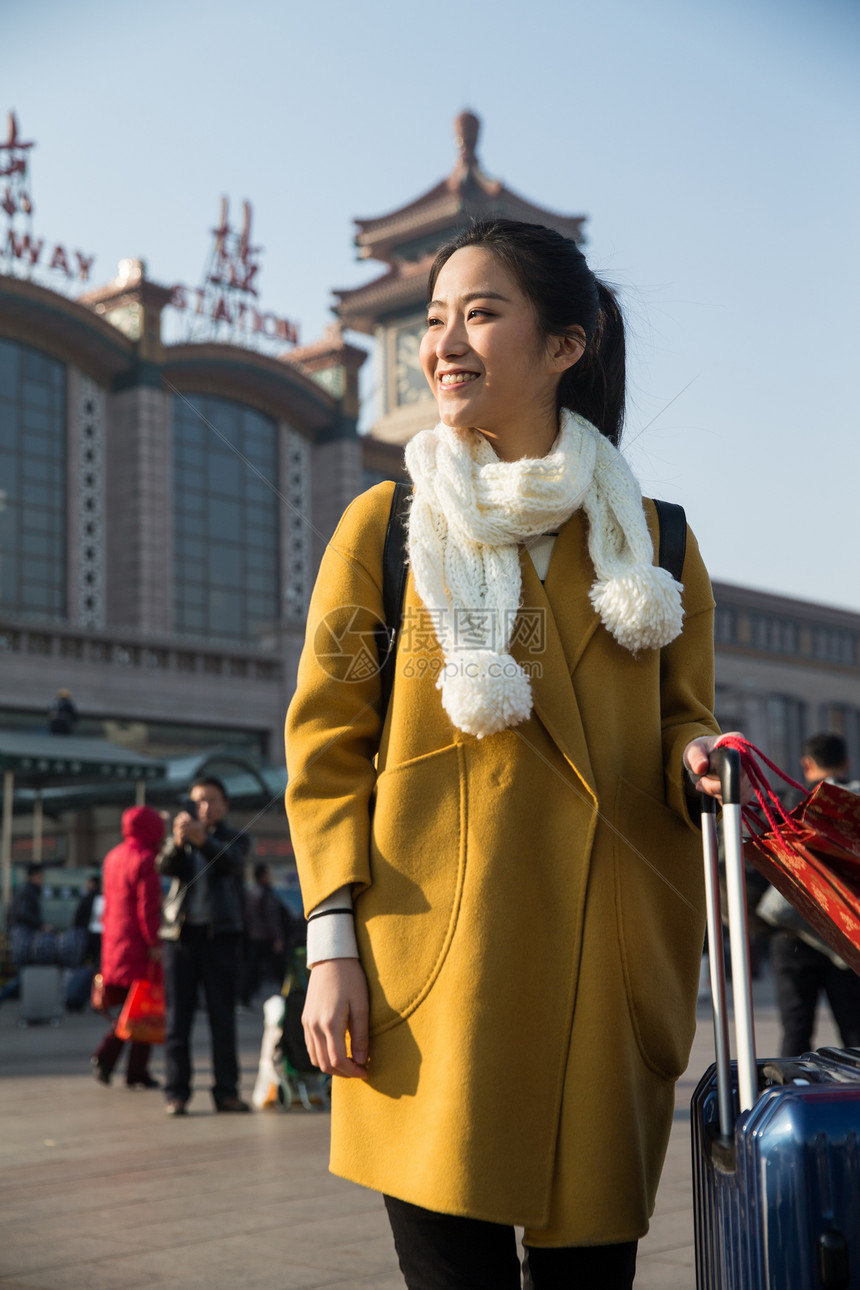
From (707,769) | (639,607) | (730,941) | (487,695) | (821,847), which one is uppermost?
(639,607)

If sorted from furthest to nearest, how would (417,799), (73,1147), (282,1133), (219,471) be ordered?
(219,471), (282,1133), (73,1147), (417,799)

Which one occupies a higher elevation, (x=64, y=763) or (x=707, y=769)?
(x=64, y=763)

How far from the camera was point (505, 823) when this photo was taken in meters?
1.87

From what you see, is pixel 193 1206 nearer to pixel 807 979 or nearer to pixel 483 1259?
pixel 807 979

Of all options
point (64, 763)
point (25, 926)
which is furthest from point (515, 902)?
point (64, 763)

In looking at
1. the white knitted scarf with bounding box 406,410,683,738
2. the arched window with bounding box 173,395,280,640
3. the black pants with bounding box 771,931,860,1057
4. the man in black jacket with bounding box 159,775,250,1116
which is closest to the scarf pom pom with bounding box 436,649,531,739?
the white knitted scarf with bounding box 406,410,683,738

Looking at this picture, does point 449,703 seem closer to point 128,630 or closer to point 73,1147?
point 73,1147

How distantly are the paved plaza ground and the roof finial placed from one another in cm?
5944

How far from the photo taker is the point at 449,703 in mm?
1872

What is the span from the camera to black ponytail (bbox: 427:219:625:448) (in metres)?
2.10

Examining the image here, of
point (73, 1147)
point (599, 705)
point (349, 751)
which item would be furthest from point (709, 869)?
point (73, 1147)

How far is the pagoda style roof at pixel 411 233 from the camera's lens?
5678 centimetres

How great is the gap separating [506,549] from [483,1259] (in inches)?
38.2

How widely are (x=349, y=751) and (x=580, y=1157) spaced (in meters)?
0.63
